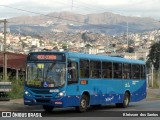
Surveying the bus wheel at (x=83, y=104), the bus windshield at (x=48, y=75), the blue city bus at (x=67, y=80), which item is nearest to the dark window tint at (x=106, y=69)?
the blue city bus at (x=67, y=80)

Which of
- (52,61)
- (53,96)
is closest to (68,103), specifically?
(53,96)

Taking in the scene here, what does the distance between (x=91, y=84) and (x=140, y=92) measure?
7595 millimetres

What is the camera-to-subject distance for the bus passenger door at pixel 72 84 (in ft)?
65.9

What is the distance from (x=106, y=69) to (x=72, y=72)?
12.4ft

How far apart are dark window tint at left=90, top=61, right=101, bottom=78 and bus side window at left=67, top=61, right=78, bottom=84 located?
166 centimetres

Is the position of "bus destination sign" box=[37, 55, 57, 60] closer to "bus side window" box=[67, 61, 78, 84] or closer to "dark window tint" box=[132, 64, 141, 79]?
"bus side window" box=[67, 61, 78, 84]

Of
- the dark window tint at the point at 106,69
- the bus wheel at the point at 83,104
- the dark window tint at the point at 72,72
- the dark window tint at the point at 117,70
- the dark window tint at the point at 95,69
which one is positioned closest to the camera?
the dark window tint at the point at 72,72

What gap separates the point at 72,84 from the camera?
66.7 feet

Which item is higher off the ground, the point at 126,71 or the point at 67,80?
the point at 126,71

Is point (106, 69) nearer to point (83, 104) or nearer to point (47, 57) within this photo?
point (83, 104)

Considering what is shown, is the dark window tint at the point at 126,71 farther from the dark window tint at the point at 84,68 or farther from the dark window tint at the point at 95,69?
the dark window tint at the point at 84,68

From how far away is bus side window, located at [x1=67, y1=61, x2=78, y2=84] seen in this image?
2016 centimetres

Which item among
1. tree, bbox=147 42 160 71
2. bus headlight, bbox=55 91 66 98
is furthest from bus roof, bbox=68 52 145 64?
tree, bbox=147 42 160 71

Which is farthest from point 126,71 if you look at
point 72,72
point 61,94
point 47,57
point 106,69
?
point 61,94
